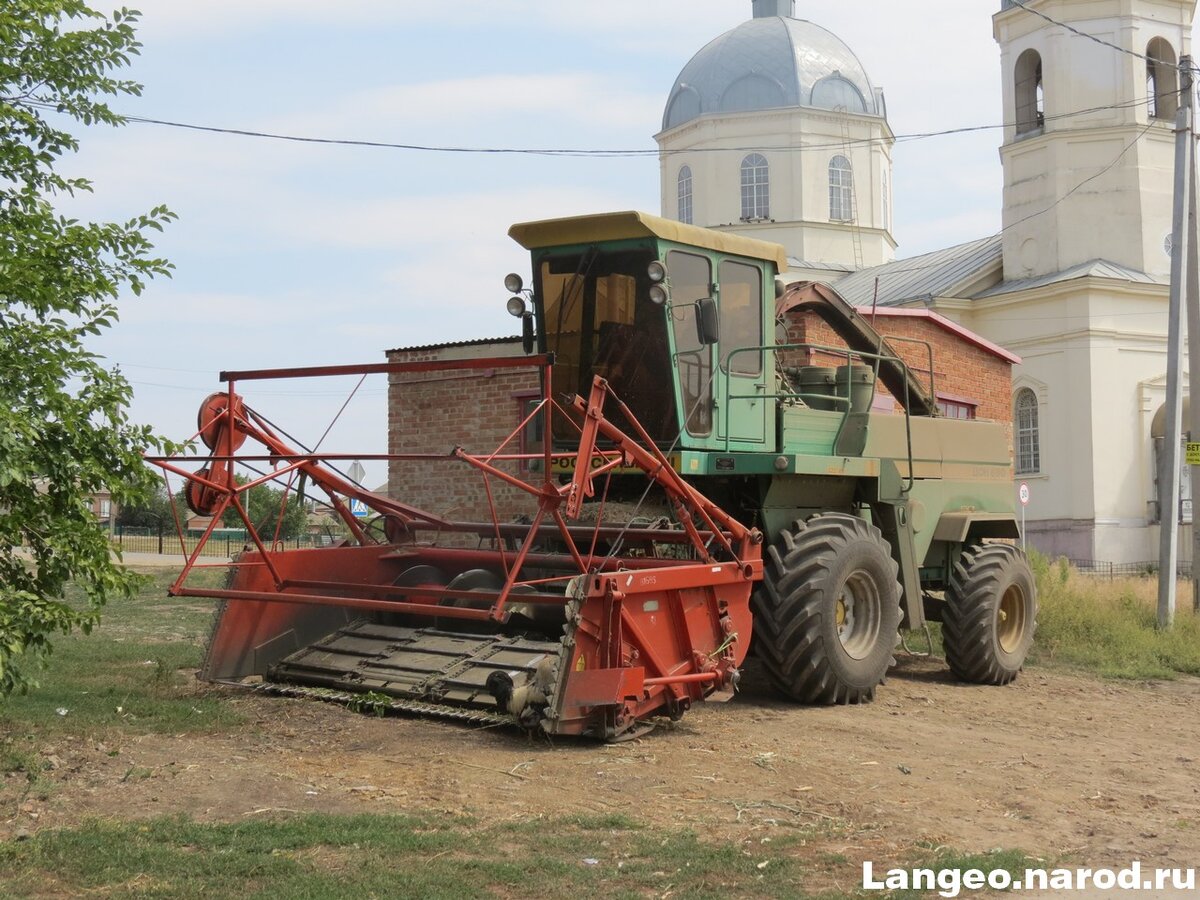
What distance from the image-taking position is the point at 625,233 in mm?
9789

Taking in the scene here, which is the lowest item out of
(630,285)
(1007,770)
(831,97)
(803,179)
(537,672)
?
(1007,770)

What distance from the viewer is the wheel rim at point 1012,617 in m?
12.4

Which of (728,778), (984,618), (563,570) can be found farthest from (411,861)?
(984,618)

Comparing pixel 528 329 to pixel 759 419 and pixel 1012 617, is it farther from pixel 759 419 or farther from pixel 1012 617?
pixel 1012 617

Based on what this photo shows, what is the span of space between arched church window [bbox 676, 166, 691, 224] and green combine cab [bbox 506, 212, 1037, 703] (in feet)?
113

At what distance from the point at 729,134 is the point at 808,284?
110ft

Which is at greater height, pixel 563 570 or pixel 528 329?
pixel 528 329

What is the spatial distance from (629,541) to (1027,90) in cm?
3353

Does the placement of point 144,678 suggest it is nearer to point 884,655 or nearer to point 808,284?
point 884,655

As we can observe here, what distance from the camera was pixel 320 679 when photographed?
30.3 ft

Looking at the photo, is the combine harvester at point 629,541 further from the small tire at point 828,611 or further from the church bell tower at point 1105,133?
the church bell tower at point 1105,133

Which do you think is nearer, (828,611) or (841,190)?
(828,611)

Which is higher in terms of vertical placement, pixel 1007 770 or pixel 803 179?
pixel 803 179

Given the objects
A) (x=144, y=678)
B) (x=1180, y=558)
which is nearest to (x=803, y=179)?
(x=1180, y=558)
